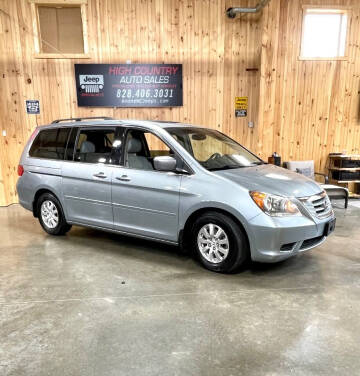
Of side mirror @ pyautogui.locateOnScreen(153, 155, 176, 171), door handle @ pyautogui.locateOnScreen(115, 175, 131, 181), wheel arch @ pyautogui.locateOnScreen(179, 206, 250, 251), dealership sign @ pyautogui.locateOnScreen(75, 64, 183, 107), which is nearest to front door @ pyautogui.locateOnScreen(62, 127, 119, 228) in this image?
door handle @ pyautogui.locateOnScreen(115, 175, 131, 181)

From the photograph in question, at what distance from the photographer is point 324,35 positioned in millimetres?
6434

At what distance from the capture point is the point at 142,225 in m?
3.41

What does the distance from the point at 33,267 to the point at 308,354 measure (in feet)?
8.85

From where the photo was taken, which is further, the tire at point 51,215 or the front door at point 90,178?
the tire at point 51,215

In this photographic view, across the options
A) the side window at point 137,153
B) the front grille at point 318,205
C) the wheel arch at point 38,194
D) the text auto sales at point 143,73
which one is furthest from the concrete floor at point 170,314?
the text auto sales at point 143,73

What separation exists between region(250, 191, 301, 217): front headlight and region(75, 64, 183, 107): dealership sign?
398 centimetres

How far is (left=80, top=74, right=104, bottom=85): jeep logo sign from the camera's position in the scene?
6059mm

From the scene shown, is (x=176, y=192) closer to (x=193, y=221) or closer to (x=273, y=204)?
(x=193, y=221)

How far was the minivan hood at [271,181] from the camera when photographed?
2.87 metres

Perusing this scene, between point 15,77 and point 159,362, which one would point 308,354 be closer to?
point 159,362

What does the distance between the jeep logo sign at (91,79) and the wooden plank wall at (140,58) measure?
0.82 ft

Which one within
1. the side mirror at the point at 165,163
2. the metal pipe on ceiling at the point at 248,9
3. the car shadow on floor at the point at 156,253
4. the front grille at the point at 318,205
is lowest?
the car shadow on floor at the point at 156,253

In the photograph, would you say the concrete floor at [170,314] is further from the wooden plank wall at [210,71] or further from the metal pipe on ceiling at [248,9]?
the metal pipe on ceiling at [248,9]

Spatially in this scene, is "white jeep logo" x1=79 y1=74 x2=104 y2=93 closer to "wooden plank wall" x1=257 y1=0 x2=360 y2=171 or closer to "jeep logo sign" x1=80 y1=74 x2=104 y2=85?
"jeep logo sign" x1=80 y1=74 x2=104 y2=85
